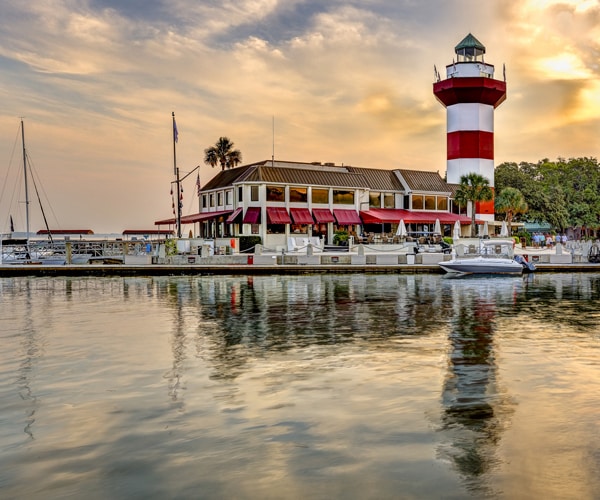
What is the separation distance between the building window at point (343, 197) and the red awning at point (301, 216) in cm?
376

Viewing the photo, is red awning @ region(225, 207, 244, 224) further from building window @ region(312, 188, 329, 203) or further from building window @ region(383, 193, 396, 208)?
building window @ region(383, 193, 396, 208)

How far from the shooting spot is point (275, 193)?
5256 centimetres

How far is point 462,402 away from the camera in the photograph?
9.80 m

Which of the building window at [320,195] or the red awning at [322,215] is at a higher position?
the building window at [320,195]

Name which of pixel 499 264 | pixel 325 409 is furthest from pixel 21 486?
pixel 499 264

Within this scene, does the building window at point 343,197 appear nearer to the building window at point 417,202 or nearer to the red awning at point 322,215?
the red awning at point 322,215

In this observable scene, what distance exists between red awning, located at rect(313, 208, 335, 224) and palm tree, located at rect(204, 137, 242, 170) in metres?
25.1

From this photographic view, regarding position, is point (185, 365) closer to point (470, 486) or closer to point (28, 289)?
point (470, 486)

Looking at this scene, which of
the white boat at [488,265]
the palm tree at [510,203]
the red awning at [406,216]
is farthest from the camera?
the palm tree at [510,203]

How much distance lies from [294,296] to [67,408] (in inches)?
686

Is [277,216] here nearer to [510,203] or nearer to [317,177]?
[317,177]

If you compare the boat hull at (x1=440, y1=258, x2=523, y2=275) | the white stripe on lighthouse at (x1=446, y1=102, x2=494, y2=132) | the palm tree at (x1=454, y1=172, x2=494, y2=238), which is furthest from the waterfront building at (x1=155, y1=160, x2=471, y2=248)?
the boat hull at (x1=440, y1=258, x2=523, y2=275)

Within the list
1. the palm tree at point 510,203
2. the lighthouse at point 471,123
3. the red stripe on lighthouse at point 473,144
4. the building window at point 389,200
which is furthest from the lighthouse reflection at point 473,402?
the palm tree at point 510,203

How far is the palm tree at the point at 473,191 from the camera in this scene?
59.3m
